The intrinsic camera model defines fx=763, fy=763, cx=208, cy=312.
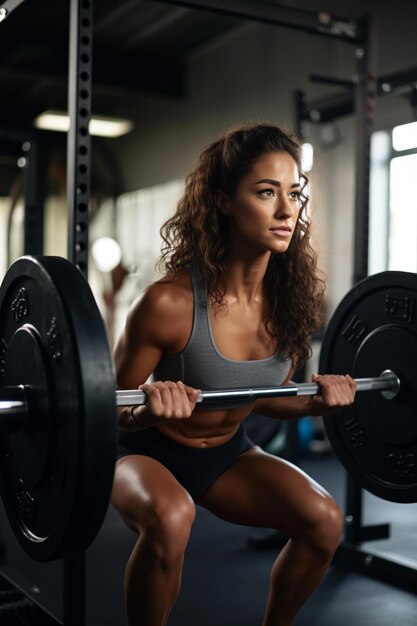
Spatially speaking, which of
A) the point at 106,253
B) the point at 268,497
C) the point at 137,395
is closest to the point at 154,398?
the point at 137,395

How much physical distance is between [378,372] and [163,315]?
71cm

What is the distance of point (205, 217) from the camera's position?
6.17 ft

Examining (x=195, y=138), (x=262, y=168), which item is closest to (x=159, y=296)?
(x=262, y=168)

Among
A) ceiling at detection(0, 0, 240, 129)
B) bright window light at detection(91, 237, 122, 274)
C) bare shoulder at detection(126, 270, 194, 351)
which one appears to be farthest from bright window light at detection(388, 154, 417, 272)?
bare shoulder at detection(126, 270, 194, 351)

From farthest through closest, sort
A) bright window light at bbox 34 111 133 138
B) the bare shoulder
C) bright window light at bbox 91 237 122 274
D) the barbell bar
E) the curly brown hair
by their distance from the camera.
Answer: bright window light at bbox 34 111 133 138 → bright window light at bbox 91 237 122 274 → the curly brown hair → the bare shoulder → the barbell bar

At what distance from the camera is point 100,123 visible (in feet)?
26.8

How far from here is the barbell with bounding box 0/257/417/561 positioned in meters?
1.35

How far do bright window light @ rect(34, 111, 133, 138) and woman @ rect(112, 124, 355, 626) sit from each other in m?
6.46

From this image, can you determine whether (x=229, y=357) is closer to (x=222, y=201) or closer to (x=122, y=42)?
(x=222, y=201)

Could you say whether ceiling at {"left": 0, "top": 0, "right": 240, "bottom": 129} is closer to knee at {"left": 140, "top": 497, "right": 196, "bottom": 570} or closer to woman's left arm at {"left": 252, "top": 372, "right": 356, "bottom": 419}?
woman's left arm at {"left": 252, "top": 372, "right": 356, "bottom": 419}

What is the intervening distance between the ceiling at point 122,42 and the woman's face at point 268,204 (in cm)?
460

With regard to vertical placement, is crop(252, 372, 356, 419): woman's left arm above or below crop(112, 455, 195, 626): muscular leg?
above

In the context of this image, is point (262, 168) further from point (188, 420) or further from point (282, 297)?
point (188, 420)

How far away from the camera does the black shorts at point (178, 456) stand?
183 cm
